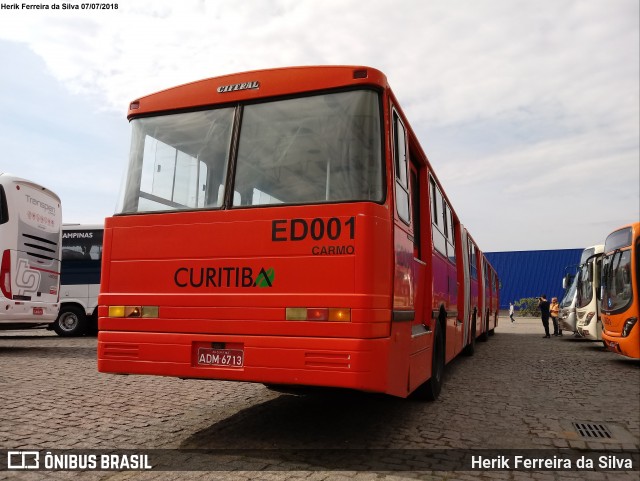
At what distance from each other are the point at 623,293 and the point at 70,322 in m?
15.5

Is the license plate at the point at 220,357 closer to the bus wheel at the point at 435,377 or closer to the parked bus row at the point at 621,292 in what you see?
the bus wheel at the point at 435,377

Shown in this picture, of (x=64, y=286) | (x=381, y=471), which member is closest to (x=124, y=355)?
(x=381, y=471)

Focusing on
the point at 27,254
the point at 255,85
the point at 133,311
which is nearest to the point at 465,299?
the point at 255,85

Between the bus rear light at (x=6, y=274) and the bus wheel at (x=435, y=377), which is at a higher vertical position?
the bus rear light at (x=6, y=274)

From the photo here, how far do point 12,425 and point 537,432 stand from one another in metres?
5.16

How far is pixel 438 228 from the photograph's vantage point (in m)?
7.98

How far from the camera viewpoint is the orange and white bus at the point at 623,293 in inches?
425

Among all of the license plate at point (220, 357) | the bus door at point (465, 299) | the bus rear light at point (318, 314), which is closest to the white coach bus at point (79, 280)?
the bus door at point (465, 299)

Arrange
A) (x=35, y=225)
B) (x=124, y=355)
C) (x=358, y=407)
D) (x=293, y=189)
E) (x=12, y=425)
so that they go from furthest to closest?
(x=35, y=225)
(x=358, y=407)
(x=12, y=425)
(x=124, y=355)
(x=293, y=189)

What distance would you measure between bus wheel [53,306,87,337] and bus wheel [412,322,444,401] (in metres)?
13.5

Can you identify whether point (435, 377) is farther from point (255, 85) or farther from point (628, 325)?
point (628, 325)

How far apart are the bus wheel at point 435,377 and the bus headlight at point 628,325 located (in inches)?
207

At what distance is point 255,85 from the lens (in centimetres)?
516

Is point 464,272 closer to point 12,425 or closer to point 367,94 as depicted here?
point 367,94
